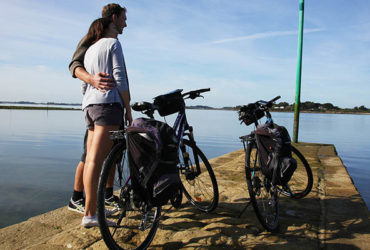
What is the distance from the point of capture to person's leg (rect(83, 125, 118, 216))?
2.56 m

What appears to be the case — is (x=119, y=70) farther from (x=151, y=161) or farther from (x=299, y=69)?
(x=299, y=69)

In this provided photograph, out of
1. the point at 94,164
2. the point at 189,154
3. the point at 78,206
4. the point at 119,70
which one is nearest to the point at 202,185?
the point at 189,154

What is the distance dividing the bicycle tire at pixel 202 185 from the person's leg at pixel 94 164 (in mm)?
908

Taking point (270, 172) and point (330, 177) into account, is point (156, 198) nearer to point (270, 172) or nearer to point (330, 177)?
point (270, 172)

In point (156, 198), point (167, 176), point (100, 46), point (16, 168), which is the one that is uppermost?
point (100, 46)

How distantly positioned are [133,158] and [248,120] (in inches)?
63.2

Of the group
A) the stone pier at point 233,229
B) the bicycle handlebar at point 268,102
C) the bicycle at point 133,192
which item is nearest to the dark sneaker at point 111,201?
the bicycle at point 133,192

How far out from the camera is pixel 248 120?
333cm

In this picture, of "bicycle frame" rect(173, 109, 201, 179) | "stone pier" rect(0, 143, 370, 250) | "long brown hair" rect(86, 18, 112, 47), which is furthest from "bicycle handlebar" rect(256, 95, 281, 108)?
"long brown hair" rect(86, 18, 112, 47)

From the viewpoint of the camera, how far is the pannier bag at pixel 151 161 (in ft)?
7.01

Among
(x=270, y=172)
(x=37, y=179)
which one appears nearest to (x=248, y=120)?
(x=270, y=172)

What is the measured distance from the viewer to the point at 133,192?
222 centimetres

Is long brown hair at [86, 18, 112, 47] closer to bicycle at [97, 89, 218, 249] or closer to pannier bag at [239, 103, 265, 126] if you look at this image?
bicycle at [97, 89, 218, 249]

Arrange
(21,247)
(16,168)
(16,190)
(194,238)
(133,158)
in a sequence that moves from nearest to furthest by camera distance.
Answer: (133,158), (21,247), (194,238), (16,190), (16,168)
